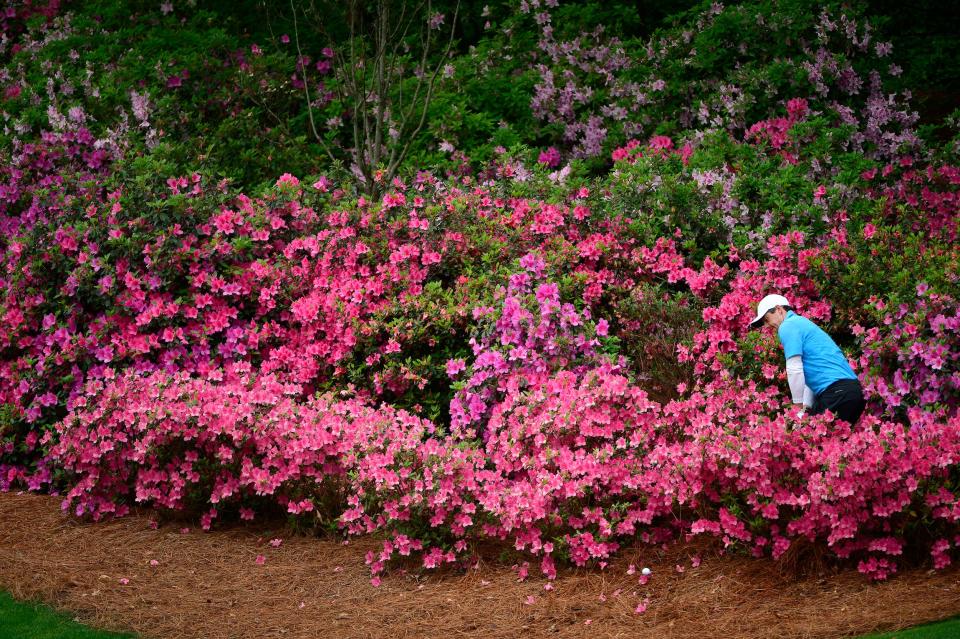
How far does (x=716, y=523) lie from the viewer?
188 inches

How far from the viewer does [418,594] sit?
4863mm

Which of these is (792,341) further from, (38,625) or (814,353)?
(38,625)

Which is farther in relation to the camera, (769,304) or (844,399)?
(769,304)

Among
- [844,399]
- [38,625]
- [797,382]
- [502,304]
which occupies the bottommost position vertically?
[38,625]

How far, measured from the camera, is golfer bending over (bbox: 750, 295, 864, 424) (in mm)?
5199

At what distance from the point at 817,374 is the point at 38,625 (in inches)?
161

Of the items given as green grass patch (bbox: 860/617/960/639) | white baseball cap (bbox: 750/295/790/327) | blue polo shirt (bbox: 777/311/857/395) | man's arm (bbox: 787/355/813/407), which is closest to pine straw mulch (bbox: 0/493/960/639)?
green grass patch (bbox: 860/617/960/639)

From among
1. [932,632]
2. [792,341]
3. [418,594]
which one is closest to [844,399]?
[792,341]

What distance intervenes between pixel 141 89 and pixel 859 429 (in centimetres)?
704

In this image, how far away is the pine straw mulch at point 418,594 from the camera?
425 cm

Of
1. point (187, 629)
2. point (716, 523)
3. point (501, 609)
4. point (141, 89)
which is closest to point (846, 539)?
point (716, 523)

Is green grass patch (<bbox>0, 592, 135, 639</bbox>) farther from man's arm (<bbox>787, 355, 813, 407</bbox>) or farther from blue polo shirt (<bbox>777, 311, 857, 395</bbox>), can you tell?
blue polo shirt (<bbox>777, 311, 857, 395</bbox>)

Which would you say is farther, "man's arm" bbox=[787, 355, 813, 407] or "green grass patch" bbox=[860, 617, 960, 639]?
"man's arm" bbox=[787, 355, 813, 407]

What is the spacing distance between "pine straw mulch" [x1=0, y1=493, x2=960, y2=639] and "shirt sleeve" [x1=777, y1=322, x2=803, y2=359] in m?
1.16
